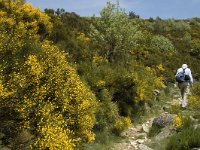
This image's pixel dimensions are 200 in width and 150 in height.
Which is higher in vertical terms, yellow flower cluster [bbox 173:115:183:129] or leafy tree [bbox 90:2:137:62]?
leafy tree [bbox 90:2:137:62]

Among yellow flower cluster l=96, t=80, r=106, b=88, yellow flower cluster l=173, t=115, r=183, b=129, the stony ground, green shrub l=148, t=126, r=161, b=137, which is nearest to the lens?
the stony ground

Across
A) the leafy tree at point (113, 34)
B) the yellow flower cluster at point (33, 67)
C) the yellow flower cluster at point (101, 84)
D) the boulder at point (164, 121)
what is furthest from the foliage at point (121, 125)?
the leafy tree at point (113, 34)

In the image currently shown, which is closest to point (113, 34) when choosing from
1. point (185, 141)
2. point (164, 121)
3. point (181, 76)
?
point (181, 76)

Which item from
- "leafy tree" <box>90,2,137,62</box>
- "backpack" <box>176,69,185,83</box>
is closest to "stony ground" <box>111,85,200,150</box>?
"backpack" <box>176,69,185,83</box>

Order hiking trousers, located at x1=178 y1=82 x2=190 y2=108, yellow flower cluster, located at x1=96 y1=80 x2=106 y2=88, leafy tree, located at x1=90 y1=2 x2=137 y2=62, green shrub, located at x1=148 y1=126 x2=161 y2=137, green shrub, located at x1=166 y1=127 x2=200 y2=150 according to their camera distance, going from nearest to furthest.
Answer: green shrub, located at x1=166 y1=127 x2=200 y2=150, green shrub, located at x1=148 y1=126 x2=161 y2=137, yellow flower cluster, located at x1=96 y1=80 x2=106 y2=88, hiking trousers, located at x1=178 y1=82 x2=190 y2=108, leafy tree, located at x1=90 y1=2 x2=137 y2=62

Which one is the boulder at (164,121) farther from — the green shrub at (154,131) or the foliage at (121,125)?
the foliage at (121,125)

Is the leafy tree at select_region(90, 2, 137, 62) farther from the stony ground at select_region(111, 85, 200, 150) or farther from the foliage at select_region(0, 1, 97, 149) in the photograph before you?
the foliage at select_region(0, 1, 97, 149)

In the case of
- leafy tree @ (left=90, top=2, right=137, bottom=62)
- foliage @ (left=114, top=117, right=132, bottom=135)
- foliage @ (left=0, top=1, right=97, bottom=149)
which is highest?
leafy tree @ (left=90, top=2, right=137, bottom=62)

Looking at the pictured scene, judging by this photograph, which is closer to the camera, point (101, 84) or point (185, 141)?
point (185, 141)

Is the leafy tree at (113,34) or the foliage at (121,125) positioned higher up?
the leafy tree at (113,34)

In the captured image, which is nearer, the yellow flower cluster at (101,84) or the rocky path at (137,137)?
the rocky path at (137,137)

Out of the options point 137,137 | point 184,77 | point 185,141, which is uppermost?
point 184,77

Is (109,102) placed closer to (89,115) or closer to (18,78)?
(89,115)

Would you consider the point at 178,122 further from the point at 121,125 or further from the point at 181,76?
the point at 181,76
